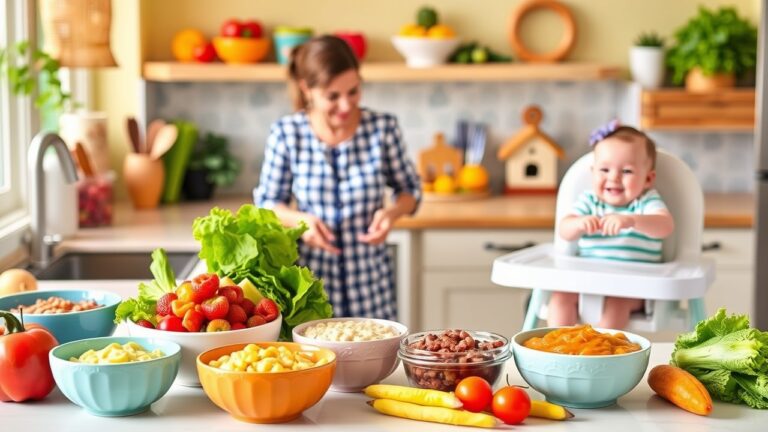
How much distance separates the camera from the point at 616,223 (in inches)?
111

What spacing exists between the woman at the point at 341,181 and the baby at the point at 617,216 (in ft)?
2.10

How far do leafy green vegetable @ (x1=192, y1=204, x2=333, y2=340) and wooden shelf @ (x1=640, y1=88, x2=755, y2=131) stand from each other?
235 cm

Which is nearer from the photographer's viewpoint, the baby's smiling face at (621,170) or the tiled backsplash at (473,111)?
the baby's smiling face at (621,170)

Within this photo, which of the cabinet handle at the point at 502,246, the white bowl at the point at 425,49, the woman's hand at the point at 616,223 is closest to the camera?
the woman's hand at the point at 616,223

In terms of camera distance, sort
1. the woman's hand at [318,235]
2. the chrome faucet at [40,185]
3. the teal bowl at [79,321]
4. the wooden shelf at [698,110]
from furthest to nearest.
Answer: the wooden shelf at [698,110] → the woman's hand at [318,235] → the chrome faucet at [40,185] → the teal bowl at [79,321]

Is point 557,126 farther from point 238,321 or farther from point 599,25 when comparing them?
point 238,321

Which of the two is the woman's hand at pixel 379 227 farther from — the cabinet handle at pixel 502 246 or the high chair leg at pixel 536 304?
the cabinet handle at pixel 502 246

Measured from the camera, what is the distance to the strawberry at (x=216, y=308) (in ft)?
6.10

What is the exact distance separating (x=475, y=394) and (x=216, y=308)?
→ 1.48ft

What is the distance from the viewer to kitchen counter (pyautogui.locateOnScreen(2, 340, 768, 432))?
5.52 ft

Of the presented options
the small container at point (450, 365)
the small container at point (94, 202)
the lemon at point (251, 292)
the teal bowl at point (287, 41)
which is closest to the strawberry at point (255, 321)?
the lemon at point (251, 292)

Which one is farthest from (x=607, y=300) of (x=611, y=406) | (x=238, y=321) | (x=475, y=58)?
(x=475, y=58)

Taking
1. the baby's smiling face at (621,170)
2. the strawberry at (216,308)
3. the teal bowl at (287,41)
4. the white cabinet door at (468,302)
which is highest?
the teal bowl at (287,41)

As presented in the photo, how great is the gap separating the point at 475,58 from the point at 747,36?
1037mm
